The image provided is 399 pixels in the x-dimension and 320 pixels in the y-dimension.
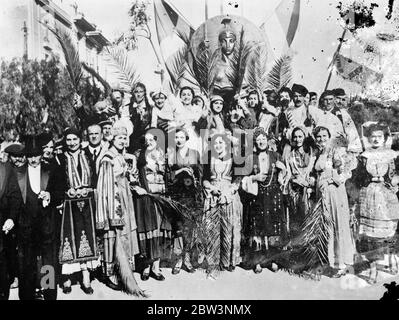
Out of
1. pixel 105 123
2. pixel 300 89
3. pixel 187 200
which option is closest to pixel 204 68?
pixel 300 89

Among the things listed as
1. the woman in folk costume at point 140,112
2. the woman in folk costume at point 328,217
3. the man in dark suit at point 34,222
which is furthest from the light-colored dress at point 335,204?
the man in dark suit at point 34,222

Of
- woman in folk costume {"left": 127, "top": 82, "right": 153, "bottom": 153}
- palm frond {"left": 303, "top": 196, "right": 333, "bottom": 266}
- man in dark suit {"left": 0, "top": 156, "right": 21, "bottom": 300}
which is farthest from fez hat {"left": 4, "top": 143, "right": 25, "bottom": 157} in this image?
palm frond {"left": 303, "top": 196, "right": 333, "bottom": 266}

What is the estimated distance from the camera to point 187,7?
4602mm

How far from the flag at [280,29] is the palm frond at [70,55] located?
1.37 m

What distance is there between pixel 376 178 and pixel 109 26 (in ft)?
7.39

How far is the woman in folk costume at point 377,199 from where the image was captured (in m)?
4.62

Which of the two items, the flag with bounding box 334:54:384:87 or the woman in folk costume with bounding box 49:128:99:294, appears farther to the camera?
the flag with bounding box 334:54:384:87

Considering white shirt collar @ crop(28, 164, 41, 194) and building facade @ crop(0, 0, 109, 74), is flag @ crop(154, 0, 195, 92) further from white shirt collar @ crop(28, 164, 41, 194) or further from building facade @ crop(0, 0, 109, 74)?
white shirt collar @ crop(28, 164, 41, 194)

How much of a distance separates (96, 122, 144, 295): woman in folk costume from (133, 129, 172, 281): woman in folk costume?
2.9 inches

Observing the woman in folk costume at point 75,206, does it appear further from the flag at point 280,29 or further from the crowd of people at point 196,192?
the flag at point 280,29

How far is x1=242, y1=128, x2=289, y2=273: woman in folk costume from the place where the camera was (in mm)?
4578

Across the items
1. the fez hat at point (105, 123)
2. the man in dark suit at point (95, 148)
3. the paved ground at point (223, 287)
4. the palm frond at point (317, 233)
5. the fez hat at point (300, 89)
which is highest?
the fez hat at point (300, 89)

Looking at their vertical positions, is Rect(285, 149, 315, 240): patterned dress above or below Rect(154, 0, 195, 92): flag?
below
